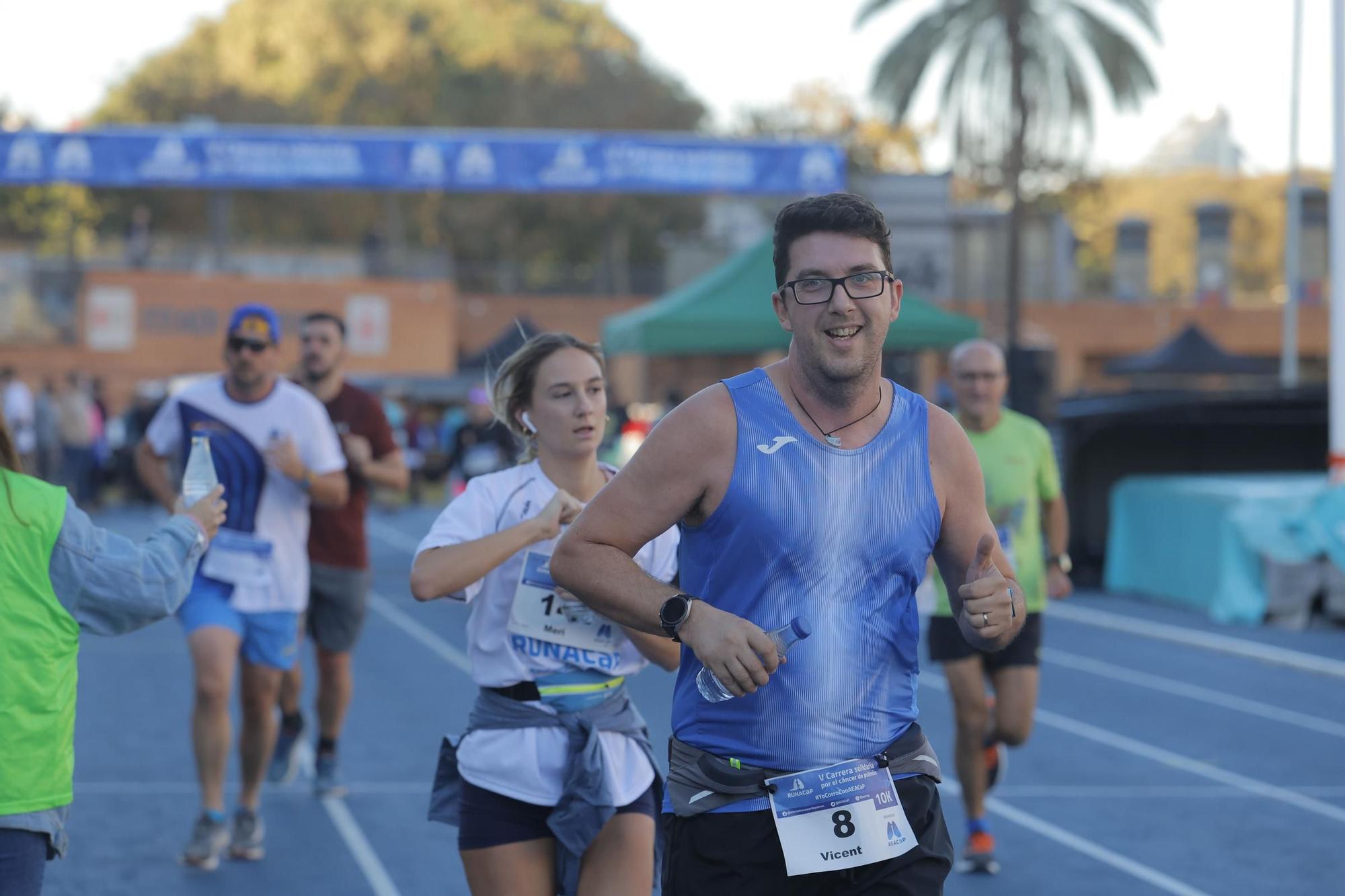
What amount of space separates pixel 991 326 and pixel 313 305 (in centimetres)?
1866

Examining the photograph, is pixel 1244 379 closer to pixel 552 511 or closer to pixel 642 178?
pixel 642 178

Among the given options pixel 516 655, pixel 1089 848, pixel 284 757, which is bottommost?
pixel 1089 848

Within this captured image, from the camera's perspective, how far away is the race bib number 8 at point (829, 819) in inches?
129

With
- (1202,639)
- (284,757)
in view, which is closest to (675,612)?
(284,757)

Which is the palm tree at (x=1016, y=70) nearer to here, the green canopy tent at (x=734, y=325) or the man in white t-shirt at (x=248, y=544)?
the green canopy tent at (x=734, y=325)

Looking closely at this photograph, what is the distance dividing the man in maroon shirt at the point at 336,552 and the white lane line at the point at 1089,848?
307cm

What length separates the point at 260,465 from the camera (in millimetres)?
7309

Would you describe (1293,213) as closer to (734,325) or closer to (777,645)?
(734,325)

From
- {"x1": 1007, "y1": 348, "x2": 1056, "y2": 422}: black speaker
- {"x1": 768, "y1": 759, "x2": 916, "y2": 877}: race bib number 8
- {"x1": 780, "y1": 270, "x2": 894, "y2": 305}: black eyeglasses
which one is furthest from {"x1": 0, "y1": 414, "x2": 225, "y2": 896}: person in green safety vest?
{"x1": 1007, "y1": 348, "x2": 1056, "y2": 422}: black speaker

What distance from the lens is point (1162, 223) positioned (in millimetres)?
87625

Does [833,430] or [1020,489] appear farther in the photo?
[1020,489]

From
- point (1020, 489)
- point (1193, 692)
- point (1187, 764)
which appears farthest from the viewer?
point (1193, 692)

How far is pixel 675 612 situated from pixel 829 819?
494 millimetres

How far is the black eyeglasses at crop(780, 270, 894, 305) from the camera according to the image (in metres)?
3.30
